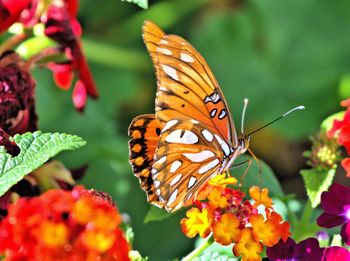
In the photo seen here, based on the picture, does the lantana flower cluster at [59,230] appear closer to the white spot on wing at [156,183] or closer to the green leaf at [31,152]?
the green leaf at [31,152]

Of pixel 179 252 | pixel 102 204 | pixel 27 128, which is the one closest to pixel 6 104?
pixel 27 128

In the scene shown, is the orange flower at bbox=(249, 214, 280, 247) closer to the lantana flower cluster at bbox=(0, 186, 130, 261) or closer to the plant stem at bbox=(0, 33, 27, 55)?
the lantana flower cluster at bbox=(0, 186, 130, 261)

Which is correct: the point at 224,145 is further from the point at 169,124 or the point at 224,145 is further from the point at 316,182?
the point at 316,182

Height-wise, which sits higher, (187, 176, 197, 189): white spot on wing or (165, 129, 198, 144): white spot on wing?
(165, 129, 198, 144): white spot on wing

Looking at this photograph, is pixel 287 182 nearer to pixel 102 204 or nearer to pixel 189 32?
pixel 189 32

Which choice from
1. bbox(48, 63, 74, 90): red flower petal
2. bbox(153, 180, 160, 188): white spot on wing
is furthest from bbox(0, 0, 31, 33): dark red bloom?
bbox(153, 180, 160, 188): white spot on wing

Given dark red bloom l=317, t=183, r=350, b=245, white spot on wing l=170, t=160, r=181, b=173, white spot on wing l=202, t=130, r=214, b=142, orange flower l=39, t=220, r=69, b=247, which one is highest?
orange flower l=39, t=220, r=69, b=247
